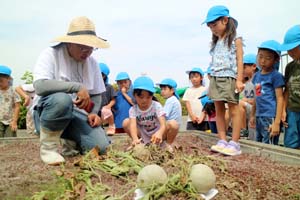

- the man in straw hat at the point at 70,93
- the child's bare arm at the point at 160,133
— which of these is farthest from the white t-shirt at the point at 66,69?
the child's bare arm at the point at 160,133

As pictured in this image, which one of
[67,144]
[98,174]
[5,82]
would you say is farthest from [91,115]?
[5,82]

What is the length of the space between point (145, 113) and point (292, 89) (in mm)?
1356

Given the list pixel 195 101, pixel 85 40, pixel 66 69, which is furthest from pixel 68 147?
pixel 195 101

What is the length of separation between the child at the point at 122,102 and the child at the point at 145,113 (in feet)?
6.66

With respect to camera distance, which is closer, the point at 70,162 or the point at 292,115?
the point at 70,162

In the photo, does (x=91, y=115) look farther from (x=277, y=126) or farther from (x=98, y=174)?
(x=277, y=126)

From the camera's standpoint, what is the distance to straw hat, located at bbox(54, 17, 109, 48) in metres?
2.92

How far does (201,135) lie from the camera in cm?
470

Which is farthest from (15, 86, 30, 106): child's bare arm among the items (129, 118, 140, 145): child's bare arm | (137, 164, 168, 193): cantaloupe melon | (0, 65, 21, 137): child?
(137, 164, 168, 193): cantaloupe melon

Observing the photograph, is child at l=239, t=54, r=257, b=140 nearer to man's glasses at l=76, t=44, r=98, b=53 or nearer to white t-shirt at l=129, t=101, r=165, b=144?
white t-shirt at l=129, t=101, r=165, b=144

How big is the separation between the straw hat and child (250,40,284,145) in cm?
159

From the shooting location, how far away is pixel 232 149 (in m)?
3.30

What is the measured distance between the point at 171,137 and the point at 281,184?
1.68 m

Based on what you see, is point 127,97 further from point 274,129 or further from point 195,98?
point 274,129
